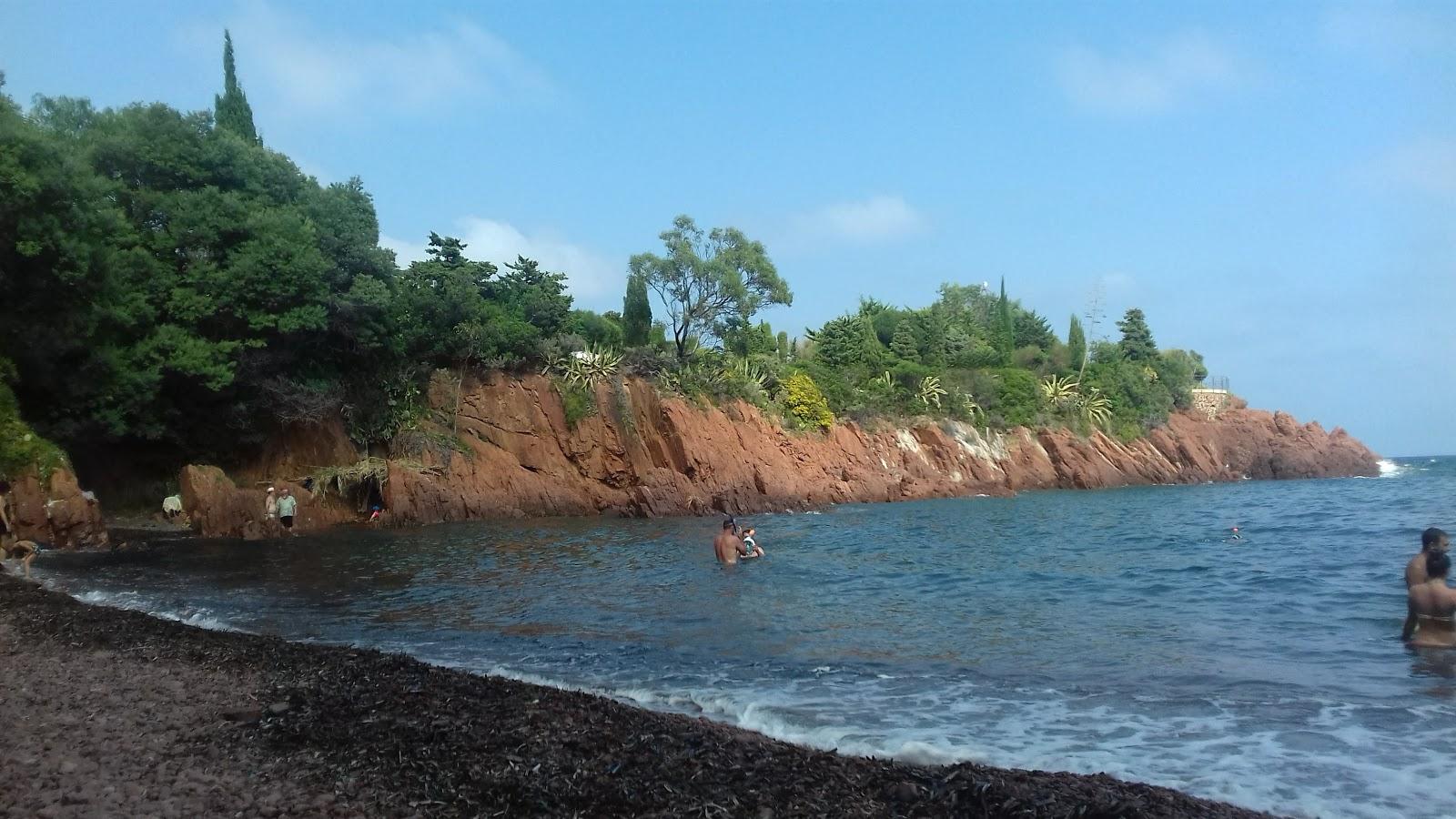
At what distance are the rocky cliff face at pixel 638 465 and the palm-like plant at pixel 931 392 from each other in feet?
5.79

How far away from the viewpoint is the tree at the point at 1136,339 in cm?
6619

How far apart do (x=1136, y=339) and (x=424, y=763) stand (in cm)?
6907

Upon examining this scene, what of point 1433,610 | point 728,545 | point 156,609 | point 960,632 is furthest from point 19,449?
point 1433,610

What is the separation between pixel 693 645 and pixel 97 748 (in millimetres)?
6115

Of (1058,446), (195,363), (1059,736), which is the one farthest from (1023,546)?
(1058,446)

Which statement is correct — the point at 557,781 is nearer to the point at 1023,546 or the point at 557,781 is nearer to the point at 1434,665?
the point at 1434,665

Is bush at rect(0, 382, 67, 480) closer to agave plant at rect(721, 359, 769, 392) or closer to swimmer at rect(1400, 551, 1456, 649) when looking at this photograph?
agave plant at rect(721, 359, 769, 392)

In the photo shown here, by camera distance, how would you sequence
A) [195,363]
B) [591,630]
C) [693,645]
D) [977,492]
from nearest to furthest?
[693,645]
[591,630]
[195,363]
[977,492]

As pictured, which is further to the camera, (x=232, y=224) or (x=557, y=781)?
(x=232, y=224)

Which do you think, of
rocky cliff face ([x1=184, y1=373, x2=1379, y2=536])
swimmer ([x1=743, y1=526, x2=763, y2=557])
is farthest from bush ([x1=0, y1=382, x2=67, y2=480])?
swimmer ([x1=743, y1=526, x2=763, y2=557])

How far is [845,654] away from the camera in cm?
999

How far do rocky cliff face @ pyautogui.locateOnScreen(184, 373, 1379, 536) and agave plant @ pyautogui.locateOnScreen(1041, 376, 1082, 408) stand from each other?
4.15 m

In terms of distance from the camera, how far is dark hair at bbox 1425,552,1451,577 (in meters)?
9.80

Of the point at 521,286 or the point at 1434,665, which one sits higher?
the point at 521,286
